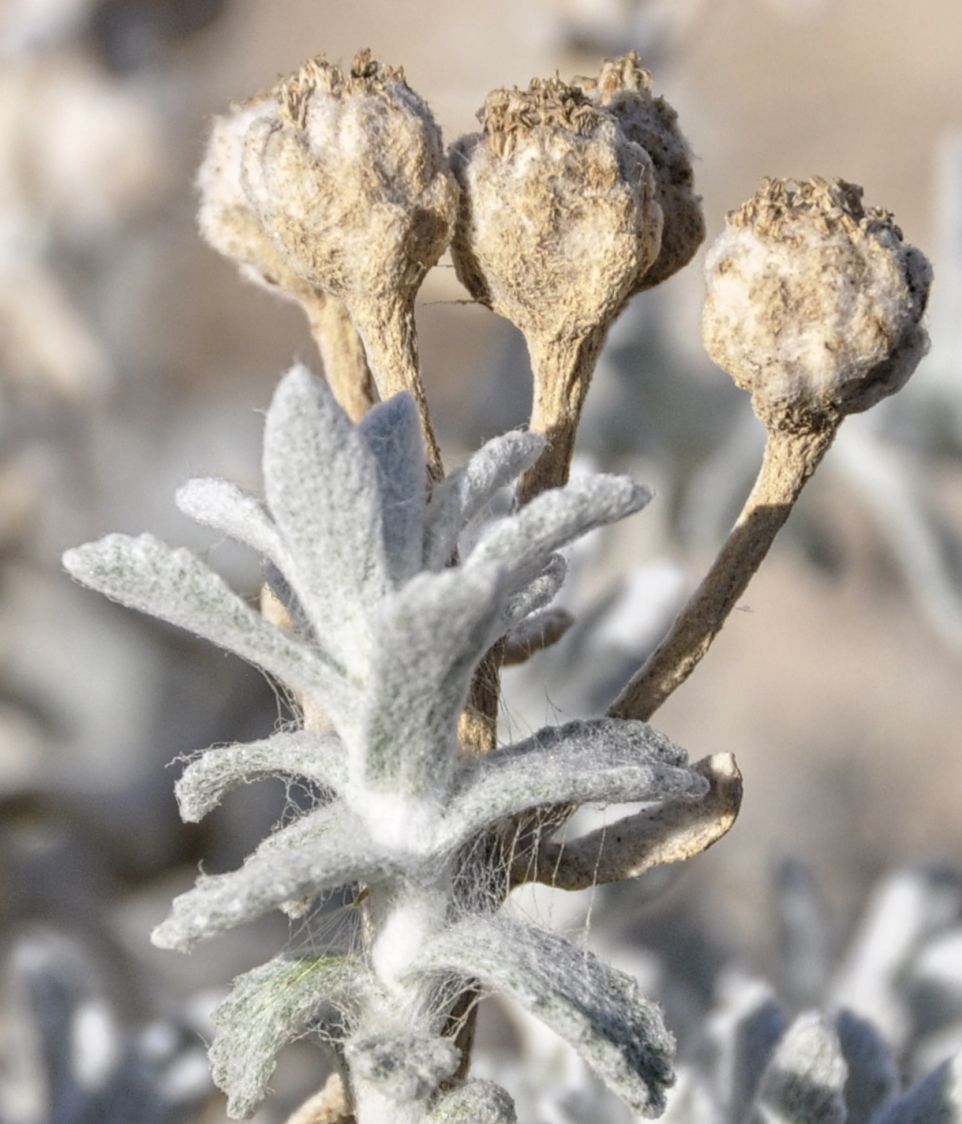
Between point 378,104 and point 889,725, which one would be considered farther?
point 889,725

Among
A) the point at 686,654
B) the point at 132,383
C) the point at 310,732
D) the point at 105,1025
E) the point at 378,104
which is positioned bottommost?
the point at 105,1025

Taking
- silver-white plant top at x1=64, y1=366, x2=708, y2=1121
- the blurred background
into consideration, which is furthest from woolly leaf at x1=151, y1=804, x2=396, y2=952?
the blurred background

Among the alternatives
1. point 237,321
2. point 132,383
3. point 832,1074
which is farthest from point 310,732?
point 237,321

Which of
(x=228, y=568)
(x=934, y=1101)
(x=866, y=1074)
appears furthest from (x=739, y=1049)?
(x=228, y=568)

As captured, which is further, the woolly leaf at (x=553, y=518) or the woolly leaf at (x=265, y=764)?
→ the woolly leaf at (x=265, y=764)

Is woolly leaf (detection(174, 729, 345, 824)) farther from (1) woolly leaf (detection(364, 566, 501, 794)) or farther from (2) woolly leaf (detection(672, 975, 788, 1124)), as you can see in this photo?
(2) woolly leaf (detection(672, 975, 788, 1124))

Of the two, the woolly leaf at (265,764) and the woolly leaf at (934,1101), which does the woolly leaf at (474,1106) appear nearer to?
the woolly leaf at (265,764)

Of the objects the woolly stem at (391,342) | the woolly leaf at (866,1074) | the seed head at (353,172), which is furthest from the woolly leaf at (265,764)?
the woolly leaf at (866,1074)

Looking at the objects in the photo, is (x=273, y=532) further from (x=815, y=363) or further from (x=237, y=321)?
(x=237, y=321)
